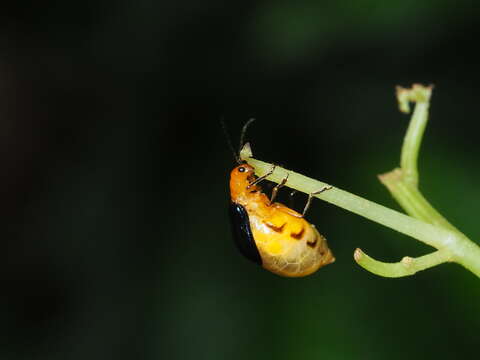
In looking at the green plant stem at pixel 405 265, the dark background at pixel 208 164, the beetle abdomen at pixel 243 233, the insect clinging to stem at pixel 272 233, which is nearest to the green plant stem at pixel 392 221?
the green plant stem at pixel 405 265

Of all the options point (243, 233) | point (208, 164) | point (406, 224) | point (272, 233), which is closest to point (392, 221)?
point (406, 224)

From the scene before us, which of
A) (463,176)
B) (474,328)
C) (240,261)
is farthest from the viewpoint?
(240,261)

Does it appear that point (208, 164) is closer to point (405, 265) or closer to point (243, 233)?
point (243, 233)

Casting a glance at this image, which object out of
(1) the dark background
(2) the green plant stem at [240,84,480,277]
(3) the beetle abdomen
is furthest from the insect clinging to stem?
(1) the dark background

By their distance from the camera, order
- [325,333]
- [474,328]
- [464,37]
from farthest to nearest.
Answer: [464,37] → [325,333] → [474,328]

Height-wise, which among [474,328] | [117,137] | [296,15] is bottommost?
[474,328]

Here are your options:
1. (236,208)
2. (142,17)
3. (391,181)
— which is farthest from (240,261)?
(142,17)

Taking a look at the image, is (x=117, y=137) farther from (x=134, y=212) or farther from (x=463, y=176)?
(x=463, y=176)

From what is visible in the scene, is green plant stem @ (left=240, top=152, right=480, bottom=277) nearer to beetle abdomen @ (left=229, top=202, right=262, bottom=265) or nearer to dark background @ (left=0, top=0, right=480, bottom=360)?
beetle abdomen @ (left=229, top=202, right=262, bottom=265)
